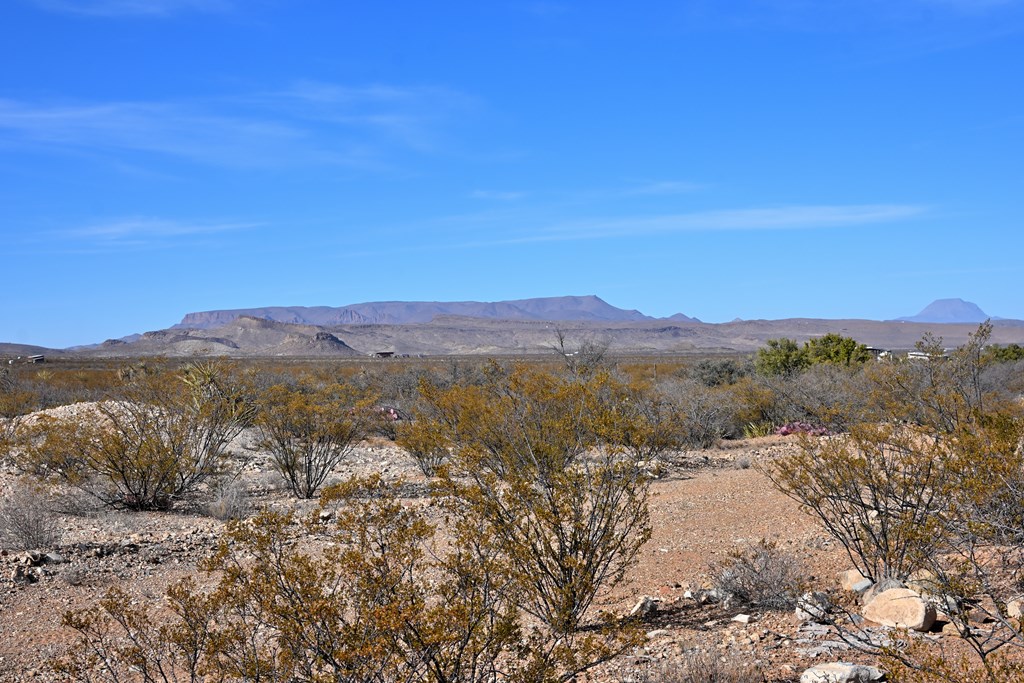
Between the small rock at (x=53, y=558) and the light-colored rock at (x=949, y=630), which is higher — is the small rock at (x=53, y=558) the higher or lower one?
the higher one

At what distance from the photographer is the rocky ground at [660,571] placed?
6828 millimetres

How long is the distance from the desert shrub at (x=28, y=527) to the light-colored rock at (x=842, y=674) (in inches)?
355

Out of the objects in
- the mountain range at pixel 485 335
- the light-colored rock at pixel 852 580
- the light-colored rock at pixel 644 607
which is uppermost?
the mountain range at pixel 485 335

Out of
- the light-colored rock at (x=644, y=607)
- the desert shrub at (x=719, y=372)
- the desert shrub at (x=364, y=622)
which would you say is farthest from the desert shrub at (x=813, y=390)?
the desert shrub at (x=364, y=622)

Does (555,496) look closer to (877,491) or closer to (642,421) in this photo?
(877,491)

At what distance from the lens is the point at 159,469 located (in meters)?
14.0

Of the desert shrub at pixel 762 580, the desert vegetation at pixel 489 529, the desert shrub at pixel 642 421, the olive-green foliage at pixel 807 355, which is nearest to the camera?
the desert vegetation at pixel 489 529

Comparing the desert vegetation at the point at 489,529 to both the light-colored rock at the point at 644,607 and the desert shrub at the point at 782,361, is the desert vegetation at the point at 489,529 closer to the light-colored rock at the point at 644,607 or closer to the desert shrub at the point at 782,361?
the light-colored rock at the point at 644,607

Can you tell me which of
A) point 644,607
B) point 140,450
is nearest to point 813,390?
point 140,450

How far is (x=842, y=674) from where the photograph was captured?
564 centimetres

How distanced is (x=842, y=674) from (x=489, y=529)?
249 cm

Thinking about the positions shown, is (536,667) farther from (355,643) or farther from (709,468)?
(709,468)

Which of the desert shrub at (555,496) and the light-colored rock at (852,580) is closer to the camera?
the desert shrub at (555,496)

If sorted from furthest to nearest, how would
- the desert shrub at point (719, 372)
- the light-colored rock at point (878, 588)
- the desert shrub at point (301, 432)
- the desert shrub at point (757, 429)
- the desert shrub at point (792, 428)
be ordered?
the desert shrub at point (719, 372) → the desert shrub at point (757, 429) → the desert shrub at point (792, 428) → the desert shrub at point (301, 432) → the light-colored rock at point (878, 588)
